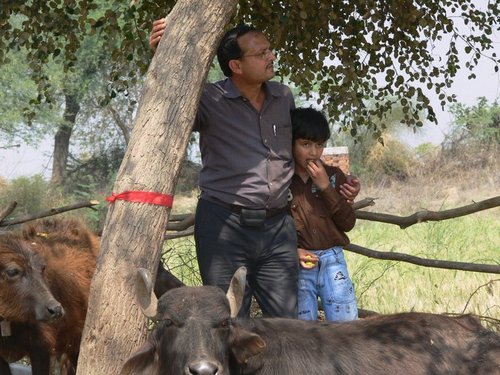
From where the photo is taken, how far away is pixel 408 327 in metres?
5.08

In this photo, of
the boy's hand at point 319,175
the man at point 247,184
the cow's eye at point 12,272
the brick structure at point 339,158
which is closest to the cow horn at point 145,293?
the man at point 247,184

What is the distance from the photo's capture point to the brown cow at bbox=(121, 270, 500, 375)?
4.54m

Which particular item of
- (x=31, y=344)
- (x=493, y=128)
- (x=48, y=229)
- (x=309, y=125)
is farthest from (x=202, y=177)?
(x=493, y=128)

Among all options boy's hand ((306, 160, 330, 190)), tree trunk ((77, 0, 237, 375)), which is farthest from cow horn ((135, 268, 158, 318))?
boy's hand ((306, 160, 330, 190))

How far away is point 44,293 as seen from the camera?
7488 millimetres

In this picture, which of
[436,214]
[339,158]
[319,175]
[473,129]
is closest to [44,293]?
[319,175]

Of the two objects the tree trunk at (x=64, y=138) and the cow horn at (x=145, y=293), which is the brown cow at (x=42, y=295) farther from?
the tree trunk at (x=64, y=138)

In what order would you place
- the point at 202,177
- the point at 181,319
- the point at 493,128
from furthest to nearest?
the point at 493,128 → the point at 202,177 → the point at 181,319

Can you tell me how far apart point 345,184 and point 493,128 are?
25.6m

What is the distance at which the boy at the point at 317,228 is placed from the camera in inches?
229

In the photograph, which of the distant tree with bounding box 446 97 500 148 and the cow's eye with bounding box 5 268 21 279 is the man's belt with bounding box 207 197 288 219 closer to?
the cow's eye with bounding box 5 268 21 279

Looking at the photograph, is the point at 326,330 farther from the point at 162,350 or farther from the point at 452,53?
the point at 452,53

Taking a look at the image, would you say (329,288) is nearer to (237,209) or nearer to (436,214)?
(237,209)

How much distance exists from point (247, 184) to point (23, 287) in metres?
2.91
